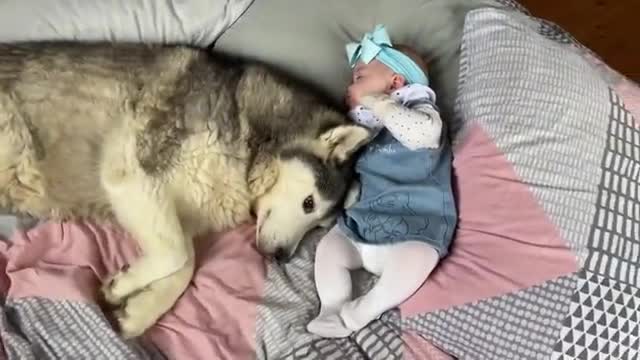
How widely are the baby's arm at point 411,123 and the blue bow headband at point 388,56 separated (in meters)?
0.11

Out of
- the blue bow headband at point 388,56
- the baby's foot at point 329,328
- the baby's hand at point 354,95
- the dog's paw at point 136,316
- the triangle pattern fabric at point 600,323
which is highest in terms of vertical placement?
the blue bow headband at point 388,56

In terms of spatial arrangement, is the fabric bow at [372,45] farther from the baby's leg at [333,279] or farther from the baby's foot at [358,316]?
the baby's foot at [358,316]

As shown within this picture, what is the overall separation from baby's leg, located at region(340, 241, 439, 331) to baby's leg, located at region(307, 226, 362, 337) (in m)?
0.02

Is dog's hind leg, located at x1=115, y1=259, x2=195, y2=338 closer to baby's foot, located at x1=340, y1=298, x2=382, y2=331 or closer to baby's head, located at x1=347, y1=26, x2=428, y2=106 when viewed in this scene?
baby's foot, located at x1=340, y1=298, x2=382, y2=331

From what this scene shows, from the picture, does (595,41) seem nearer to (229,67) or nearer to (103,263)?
(229,67)

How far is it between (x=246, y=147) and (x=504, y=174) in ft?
1.83

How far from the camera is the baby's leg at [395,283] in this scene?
2084 mm

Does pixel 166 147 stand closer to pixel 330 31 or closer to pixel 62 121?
pixel 62 121

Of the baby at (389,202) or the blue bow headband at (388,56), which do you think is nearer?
the baby at (389,202)

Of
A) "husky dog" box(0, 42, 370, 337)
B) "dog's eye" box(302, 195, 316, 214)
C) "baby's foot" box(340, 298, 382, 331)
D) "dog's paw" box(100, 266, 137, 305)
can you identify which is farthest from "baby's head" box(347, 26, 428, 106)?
"dog's paw" box(100, 266, 137, 305)

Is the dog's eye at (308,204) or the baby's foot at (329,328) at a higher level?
the dog's eye at (308,204)

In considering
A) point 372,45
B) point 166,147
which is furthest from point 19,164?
point 372,45

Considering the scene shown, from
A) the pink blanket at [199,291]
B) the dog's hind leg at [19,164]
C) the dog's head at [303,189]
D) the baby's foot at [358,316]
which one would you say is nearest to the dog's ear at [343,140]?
the dog's head at [303,189]

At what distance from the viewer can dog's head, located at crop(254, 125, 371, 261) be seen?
88.1 inches
